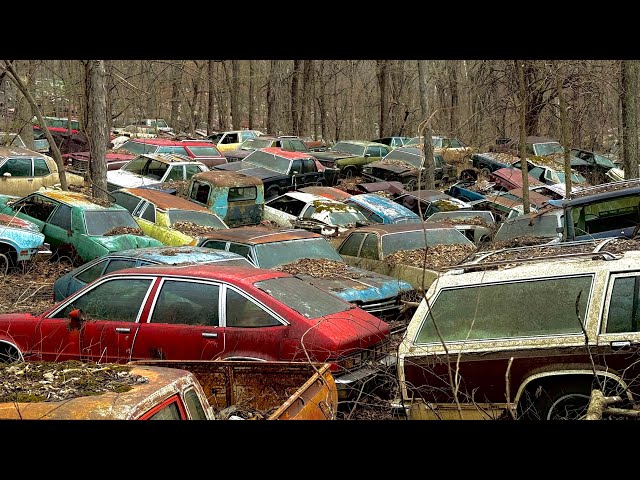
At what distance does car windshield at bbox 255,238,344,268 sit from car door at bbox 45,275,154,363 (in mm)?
3277

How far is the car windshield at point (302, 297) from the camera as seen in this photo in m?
7.14

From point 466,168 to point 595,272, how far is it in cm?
2170

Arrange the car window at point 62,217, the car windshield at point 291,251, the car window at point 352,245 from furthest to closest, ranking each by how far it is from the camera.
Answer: the car window at point 62,217 → the car window at point 352,245 → the car windshield at point 291,251

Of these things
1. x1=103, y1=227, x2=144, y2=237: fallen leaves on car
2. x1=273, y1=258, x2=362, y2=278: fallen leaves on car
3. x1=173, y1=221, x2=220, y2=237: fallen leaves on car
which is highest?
x1=103, y1=227, x2=144, y2=237: fallen leaves on car

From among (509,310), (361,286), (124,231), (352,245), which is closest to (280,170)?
(124,231)

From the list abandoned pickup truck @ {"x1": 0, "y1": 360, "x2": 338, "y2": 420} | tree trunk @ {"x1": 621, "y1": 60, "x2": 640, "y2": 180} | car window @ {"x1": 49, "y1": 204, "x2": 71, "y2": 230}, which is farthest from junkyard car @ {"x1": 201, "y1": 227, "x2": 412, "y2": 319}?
tree trunk @ {"x1": 621, "y1": 60, "x2": 640, "y2": 180}

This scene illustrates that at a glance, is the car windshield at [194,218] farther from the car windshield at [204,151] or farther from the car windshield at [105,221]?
the car windshield at [204,151]

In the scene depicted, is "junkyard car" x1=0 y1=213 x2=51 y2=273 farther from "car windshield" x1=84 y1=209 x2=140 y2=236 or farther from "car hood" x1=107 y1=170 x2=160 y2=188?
"car hood" x1=107 y1=170 x2=160 y2=188

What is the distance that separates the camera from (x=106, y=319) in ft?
24.1

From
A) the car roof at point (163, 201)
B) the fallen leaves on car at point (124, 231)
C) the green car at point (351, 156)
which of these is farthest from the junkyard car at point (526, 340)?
the green car at point (351, 156)

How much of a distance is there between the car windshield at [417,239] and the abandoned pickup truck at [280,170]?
881 centimetres

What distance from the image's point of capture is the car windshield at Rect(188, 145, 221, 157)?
25.3 metres
